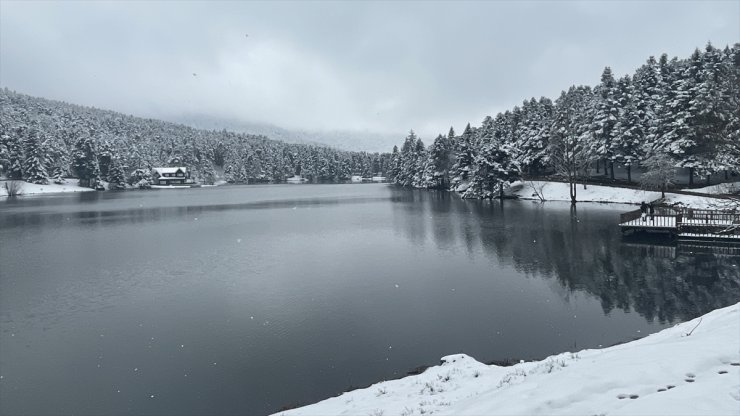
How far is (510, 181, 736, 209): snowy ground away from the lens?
51.8 meters

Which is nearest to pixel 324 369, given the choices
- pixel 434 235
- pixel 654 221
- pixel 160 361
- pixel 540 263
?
pixel 160 361

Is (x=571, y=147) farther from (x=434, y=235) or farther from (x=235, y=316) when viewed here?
(x=235, y=316)

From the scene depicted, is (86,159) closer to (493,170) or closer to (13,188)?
(13,188)

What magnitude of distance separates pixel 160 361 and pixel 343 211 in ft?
166

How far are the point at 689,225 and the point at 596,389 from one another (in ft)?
117

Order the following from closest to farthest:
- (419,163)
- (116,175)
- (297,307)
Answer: (297,307)
(419,163)
(116,175)

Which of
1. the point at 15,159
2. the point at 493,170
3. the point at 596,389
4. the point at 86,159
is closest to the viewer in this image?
the point at 596,389

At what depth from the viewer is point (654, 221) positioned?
38344 millimetres

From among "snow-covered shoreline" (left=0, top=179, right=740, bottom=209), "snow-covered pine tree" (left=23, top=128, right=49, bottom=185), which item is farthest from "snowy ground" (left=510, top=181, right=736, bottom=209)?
"snow-covered pine tree" (left=23, top=128, right=49, bottom=185)

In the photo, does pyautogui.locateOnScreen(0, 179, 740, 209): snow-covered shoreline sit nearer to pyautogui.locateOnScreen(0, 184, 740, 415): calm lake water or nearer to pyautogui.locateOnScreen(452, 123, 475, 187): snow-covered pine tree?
pyautogui.locateOnScreen(452, 123, 475, 187): snow-covered pine tree

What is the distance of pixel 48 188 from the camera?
394 feet

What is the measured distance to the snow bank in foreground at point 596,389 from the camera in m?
6.82

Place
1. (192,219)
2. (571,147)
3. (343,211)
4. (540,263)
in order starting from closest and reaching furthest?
1. (540,263)
2. (192,219)
3. (343,211)
4. (571,147)

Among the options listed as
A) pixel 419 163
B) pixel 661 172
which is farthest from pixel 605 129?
pixel 419 163
